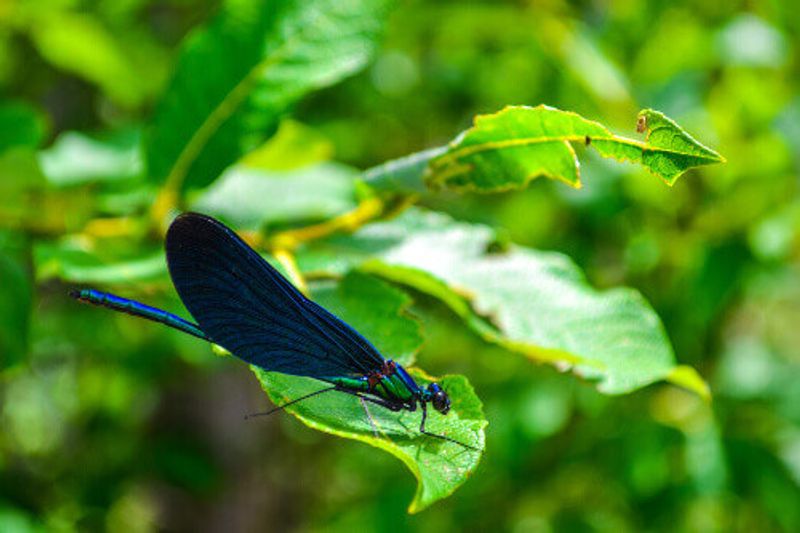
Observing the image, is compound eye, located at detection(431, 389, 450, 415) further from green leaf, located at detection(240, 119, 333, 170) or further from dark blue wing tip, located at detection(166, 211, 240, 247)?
green leaf, located at detection(240, 119, 333, 170)

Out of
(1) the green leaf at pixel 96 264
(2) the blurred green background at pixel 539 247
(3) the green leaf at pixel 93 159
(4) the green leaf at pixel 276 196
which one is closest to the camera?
(1) the green leaf at pixel 96 264

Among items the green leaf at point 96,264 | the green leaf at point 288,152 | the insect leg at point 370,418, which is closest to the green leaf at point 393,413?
the insect leg at point 370,418

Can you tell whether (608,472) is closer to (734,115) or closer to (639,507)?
(639,507)

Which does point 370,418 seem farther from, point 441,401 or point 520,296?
point 520,296

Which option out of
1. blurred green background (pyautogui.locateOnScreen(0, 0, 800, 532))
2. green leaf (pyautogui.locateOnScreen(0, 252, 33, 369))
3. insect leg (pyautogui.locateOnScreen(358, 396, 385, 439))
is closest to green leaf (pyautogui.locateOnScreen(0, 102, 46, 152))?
blurred green background (pyautogui.locateOnScreen(0, 0, 800, 532))

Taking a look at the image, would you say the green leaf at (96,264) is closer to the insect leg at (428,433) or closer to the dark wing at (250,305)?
the dark wing at (250,305)
